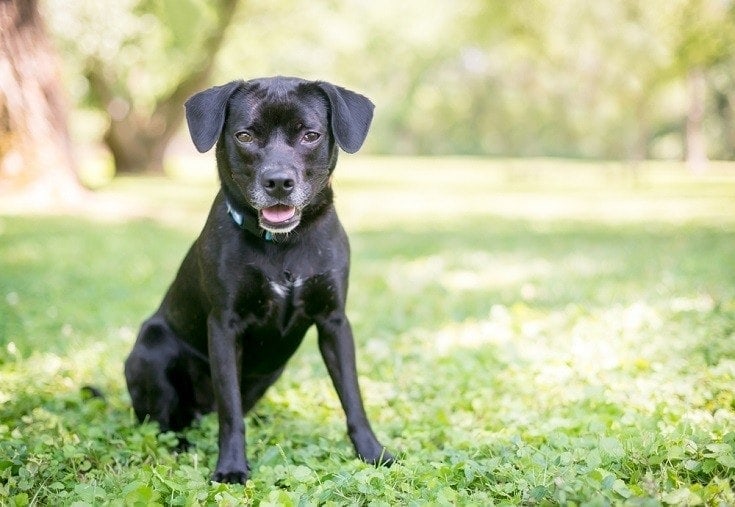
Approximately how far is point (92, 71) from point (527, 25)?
47.8 feet

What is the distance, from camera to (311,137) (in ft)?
11.6

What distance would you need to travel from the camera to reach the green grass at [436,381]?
284 centimetres

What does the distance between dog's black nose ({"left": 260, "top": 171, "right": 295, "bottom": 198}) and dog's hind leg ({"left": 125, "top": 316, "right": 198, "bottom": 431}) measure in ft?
3.59

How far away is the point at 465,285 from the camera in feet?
25.7

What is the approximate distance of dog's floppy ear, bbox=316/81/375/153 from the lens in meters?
3.55

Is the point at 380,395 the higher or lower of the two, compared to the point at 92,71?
lower

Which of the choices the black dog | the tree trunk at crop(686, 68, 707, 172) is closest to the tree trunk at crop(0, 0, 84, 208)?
the black dog

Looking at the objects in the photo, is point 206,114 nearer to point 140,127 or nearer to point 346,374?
point 346,374

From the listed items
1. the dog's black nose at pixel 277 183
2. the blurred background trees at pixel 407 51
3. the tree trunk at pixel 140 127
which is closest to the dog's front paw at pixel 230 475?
the dog's black nose at pixel 277 183

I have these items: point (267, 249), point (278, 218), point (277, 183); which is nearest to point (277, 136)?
point (277, 183)

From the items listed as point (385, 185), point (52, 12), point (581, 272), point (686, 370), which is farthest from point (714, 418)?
point (385, 185)

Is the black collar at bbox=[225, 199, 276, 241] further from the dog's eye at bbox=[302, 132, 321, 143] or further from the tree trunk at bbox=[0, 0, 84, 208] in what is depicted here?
the tree trunk at bbox=[0, 0, 84, 208]

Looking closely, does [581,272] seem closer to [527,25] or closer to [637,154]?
[527,25]

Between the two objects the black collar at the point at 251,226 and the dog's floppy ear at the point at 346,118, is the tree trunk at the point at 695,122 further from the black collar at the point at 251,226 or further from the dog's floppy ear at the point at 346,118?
the black collar at the point at 251,226
